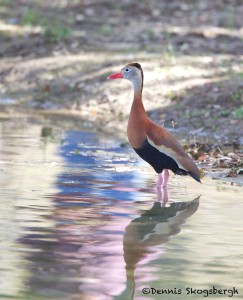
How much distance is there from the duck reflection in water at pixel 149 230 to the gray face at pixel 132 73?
2.09 meters

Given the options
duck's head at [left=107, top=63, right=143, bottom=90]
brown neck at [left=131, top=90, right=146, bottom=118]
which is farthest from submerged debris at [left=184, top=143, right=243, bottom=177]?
duck's head at [left=107, top=63, right=143, bottom=90]

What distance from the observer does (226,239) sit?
28.8ft

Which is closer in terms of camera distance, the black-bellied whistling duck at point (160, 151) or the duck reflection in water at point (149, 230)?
the duck reflection in water at point (149, 230)

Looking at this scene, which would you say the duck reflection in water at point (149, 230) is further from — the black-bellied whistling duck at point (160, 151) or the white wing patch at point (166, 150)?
the white wing patch at point (166, 150)

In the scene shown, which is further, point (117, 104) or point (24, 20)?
point (24, 20)

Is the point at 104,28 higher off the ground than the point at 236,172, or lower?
higher

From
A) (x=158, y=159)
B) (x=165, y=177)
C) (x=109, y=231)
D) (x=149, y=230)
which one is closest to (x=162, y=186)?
(x=165, y=177)

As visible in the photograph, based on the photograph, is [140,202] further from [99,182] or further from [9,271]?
[9,271]

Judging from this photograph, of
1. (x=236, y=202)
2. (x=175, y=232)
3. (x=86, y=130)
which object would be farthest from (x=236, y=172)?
(x=86, y=130)

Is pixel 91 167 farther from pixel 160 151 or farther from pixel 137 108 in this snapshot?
pixel 160 151

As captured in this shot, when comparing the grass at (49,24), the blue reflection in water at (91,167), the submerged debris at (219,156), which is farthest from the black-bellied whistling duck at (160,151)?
the grass at (49,24)

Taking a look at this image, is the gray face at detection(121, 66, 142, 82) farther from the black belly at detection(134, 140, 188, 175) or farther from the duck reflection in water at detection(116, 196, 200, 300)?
the duck reflection in water at detection(116, 196, 200, 300)

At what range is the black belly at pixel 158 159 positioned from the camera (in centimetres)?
1120

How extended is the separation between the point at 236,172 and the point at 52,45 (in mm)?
10431
